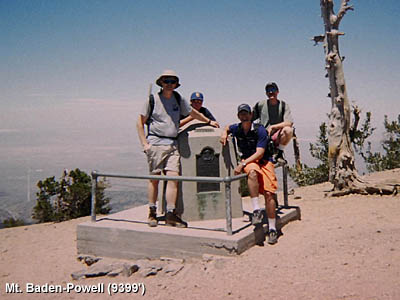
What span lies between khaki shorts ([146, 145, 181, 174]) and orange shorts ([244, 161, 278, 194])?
3.74ft

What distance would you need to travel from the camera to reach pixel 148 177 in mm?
5121

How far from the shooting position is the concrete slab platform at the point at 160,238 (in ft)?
15.8

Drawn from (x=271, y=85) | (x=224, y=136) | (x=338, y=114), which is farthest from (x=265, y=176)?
(x=338, y=114)

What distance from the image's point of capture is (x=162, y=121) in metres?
5.46

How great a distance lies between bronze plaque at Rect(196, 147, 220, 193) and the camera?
5.92 meters

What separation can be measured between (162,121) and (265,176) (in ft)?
5.86

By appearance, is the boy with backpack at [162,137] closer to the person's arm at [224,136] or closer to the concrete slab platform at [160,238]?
the concrete slab platform at [160,238]

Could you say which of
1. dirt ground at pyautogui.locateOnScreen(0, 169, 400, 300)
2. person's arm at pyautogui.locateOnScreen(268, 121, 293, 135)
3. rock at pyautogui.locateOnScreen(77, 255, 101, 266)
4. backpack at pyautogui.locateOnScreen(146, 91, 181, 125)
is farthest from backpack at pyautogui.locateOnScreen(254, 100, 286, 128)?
rock at pyautogui.locateOnScreen(77, 255, 101, 266)

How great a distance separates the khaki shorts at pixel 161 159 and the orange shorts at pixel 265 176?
1.14 meters

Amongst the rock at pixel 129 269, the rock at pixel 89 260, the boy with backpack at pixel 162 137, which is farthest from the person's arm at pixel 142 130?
the rock at pixel 89 260

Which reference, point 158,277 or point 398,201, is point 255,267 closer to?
point 158,277

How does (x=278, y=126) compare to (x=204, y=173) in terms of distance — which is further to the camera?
(x=204, y=173)

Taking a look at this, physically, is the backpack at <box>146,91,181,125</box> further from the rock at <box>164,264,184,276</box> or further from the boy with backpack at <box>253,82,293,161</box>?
the rock at <box>164,264,184,276</box>

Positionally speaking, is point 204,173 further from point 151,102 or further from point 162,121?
point 151,102
